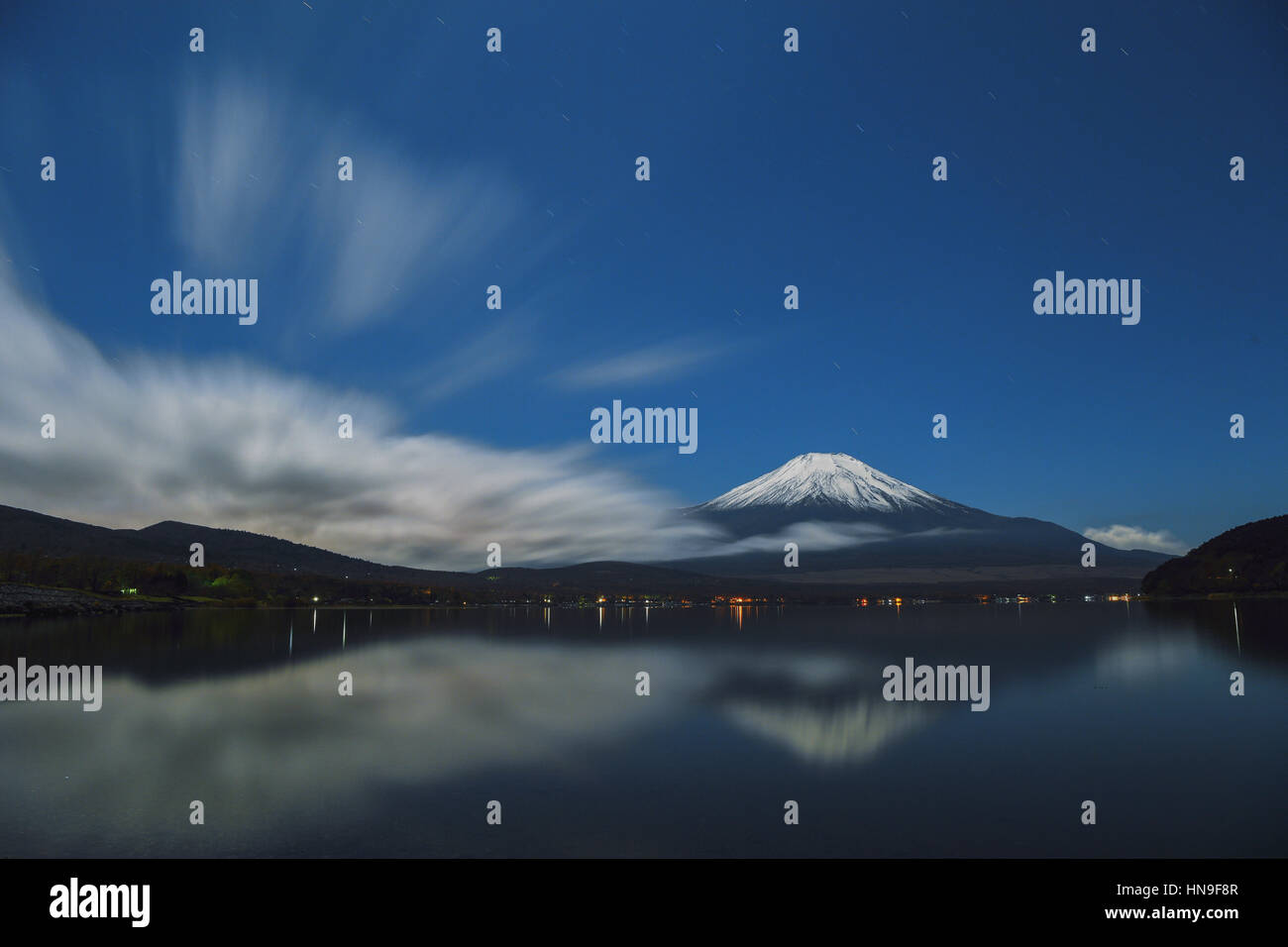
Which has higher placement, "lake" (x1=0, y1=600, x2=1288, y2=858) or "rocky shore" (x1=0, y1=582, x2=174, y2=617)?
"rocky shore" (x1=0, y1=582, x2=174, y2=617)

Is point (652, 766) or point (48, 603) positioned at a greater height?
point (48, 603)

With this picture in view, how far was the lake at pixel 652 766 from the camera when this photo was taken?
1352cm

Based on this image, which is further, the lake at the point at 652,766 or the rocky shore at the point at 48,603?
the rocky shore at the point at 48,603

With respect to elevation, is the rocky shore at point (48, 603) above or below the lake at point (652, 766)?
above

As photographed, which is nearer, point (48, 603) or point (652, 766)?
point (652, 766)

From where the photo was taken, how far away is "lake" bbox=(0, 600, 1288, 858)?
13.5 metres

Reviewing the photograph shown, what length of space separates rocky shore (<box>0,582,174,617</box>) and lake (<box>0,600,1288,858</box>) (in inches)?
3760

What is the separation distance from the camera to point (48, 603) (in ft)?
393

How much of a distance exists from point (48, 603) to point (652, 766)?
136 m

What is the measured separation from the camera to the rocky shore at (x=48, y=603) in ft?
367

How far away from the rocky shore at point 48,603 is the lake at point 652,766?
95.5 meters

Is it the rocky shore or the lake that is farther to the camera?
the rocky shore
